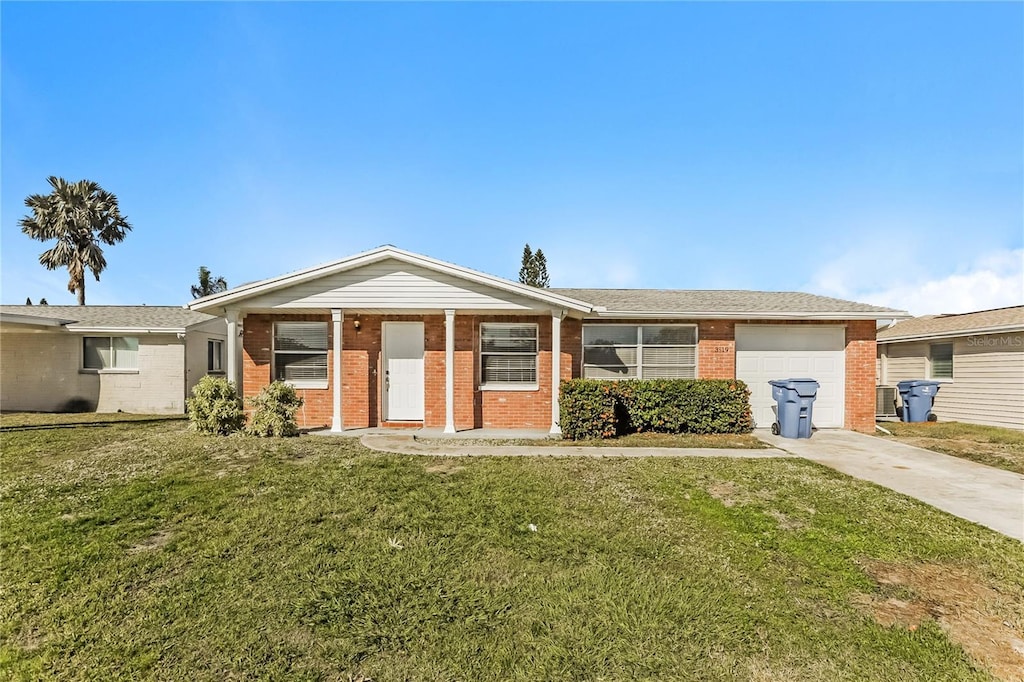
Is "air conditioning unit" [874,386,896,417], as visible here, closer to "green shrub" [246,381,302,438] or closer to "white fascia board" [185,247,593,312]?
"white fascia board" [185,247,593,312]

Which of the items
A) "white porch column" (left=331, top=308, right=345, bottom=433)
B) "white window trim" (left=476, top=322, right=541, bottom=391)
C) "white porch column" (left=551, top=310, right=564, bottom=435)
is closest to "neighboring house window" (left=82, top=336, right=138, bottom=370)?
"white porch column" (left=331, top=308, right=345, bottom=433)

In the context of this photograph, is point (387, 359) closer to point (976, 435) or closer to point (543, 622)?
point (543, 622)

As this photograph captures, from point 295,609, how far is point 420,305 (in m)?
7.32

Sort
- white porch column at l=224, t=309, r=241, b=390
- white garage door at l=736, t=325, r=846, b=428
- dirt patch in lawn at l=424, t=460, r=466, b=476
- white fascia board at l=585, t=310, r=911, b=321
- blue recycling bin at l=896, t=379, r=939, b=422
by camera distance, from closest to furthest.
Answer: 1. dirt patch in lawn at l=424, t=460, r=466, b=476
2. white porch column at l=224, t=309, r=241, b=390
3. white fascia board at l=585, t=310, r=911, b=321
4. white garage door at l=736, t=325, r=846, b=428
5. blue recycling bin at l=896, t=379, r=939, b=422

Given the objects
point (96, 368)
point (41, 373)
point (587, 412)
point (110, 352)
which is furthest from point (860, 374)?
point (41, 373)

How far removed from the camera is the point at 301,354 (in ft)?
37.2

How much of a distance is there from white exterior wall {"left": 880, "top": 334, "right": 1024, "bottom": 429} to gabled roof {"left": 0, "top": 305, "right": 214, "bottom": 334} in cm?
2302

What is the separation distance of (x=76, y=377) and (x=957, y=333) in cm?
2777

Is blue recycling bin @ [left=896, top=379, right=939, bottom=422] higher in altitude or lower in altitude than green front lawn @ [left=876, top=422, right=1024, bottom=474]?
higher

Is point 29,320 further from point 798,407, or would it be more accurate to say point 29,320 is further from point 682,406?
point 798,407

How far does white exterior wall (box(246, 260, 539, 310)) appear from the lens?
33.2 ft

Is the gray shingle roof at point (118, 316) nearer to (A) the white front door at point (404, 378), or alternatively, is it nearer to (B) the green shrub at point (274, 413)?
(B) the green shrub at point (274, 413)

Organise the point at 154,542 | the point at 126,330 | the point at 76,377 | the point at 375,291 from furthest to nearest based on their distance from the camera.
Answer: the point at 76,377 → the point at 126,330 → the point at 375,291 → the point at 154,542

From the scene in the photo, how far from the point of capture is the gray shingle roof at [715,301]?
11180 mm
